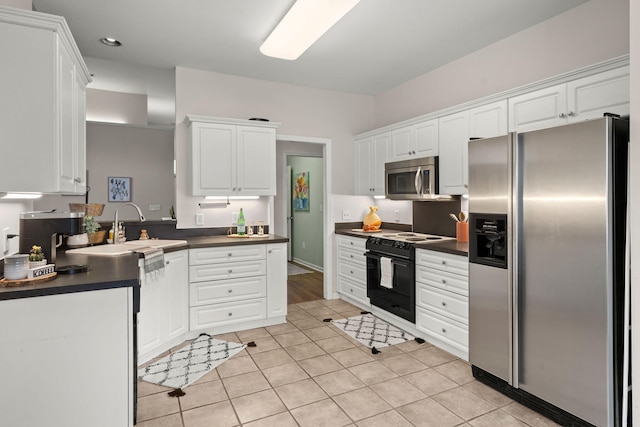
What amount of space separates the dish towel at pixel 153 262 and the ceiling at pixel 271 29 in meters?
1.84

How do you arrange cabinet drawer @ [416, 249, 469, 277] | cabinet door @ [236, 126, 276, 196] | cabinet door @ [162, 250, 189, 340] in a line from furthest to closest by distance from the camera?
cabinet door @ [236, 126, 276, 196] < cabinet door @ [162, 250, 189, 340] < cabinet drawer @ [416, 249, 469, 277]

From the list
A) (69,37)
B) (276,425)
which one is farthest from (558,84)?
(69,37)

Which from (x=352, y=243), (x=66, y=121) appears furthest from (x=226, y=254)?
(x=66, y=121)

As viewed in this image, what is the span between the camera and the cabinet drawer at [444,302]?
2930 mm

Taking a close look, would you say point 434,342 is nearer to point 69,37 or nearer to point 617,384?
point 617,384

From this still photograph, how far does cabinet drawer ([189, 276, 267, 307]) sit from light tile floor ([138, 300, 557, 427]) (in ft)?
1.78

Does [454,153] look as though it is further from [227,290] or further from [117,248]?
[117,248]

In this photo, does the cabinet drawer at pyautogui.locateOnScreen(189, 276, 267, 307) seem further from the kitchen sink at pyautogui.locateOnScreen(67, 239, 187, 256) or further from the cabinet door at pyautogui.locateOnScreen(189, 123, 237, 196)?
the cabinet door at pyautogui.locateOnScreen(189, 123, 237, 196)

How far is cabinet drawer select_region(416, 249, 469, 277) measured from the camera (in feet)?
9.50

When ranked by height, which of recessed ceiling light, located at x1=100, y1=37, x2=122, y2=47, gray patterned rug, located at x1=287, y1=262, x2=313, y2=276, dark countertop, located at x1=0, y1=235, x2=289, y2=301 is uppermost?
recessed ceiling light, located at x1=100, y1=37, x2=122, y2=47

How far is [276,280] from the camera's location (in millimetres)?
3861

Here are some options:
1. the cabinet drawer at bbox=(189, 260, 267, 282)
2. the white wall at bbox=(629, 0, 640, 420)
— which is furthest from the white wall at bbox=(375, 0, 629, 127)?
the cabinet drawer at bbox=(189, 260, 267, 282)

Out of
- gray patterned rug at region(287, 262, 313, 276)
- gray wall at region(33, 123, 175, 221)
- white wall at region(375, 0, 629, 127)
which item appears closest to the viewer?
white wall at region(375, 0, 629, 127)

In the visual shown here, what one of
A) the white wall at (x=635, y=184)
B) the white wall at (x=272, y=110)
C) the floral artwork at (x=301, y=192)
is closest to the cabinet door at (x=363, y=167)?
the white wall at (x=272, y=110)
